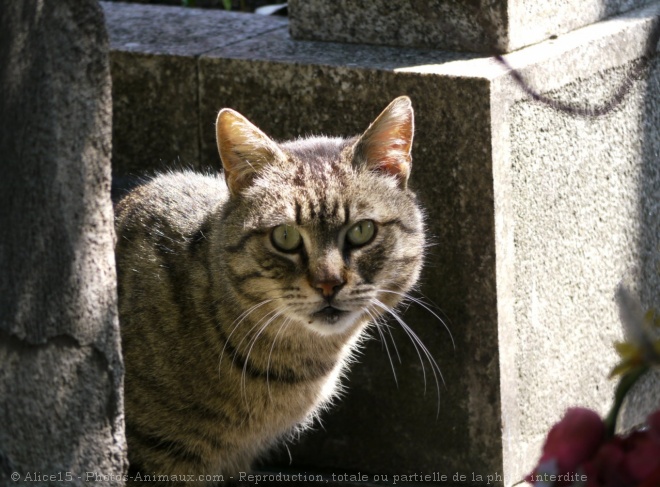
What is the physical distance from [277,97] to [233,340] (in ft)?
3.17

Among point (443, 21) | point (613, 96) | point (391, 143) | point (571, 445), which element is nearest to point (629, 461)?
point (571, 445)

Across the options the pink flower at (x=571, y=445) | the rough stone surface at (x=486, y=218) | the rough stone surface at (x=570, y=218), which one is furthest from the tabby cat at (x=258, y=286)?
the pink flower at (x=571, y=445)

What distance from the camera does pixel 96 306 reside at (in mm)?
2117

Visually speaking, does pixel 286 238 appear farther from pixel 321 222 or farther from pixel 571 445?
pixel 571 445

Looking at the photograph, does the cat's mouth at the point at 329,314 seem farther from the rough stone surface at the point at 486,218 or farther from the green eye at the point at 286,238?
the rough stone surface at the point at 486,218

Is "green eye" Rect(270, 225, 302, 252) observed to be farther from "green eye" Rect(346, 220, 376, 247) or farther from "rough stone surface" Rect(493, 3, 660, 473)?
"rough stone surface" Rect(493, 3, 660, 473)

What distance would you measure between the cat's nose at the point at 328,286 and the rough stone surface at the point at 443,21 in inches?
45.3

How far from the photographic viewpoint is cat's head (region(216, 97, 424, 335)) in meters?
2.96

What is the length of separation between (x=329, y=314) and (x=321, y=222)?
288 millimetres

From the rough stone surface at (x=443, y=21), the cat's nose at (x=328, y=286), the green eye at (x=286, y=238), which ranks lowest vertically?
the cat's nose at (x=328, y=286)

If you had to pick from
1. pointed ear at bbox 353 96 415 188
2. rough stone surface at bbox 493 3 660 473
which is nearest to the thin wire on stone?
rough stone surface at bbox 493 3 660 473

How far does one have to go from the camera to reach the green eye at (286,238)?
3.01m

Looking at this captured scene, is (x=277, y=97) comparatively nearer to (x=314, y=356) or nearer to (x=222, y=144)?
(x=222, y=144)

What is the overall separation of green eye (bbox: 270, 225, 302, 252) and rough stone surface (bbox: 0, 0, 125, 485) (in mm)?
917
